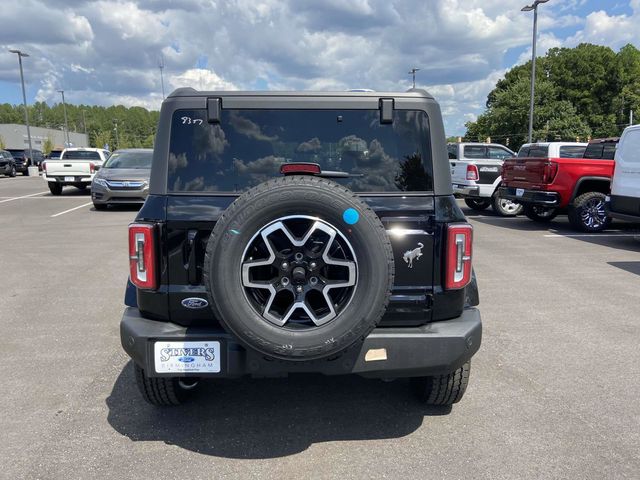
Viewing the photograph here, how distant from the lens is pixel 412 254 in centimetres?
292

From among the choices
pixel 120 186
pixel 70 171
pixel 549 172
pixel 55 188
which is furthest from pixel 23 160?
pixel 549 172

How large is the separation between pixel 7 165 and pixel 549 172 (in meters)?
33.7


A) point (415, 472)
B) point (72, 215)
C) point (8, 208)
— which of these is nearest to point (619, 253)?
point (415, 472)

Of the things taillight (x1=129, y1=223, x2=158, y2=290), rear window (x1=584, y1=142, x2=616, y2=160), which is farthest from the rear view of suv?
taillight (x1=129, y1=223, x2=158, y2=290)

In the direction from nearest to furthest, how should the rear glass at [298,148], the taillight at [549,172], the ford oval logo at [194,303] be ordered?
the ford oval logo at [194,303], the rear glass at [298,148], the taillight at [549,172]

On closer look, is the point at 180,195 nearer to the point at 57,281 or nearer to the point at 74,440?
the point at 74,440

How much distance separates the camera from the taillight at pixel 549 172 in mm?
10812

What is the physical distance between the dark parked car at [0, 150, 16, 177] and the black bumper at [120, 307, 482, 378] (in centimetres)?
3605

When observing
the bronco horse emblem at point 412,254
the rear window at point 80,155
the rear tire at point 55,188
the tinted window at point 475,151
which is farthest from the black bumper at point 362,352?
the rear tire at point 55,188

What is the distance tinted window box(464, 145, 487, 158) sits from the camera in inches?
582

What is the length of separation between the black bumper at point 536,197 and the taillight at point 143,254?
9723mm

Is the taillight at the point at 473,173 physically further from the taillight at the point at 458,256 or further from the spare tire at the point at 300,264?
the spare tire at the point at 300,264

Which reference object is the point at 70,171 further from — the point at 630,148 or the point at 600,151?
the point at 630,148

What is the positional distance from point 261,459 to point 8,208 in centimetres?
1556
